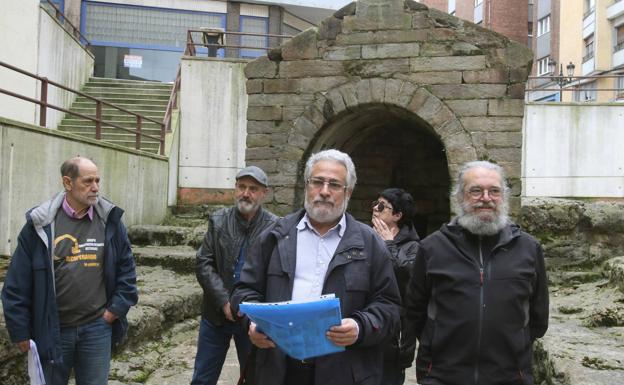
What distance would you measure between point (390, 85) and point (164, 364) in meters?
4.73

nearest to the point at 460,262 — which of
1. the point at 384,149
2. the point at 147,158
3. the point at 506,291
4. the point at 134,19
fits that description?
Result: the point at 506,291

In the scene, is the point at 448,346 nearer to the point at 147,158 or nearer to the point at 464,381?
the point at 464,381

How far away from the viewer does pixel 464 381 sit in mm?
2916

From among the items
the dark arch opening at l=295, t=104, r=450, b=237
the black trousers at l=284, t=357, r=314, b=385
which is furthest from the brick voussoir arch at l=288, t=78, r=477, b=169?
the black trousers at l=284, t=357, r=314, b=385

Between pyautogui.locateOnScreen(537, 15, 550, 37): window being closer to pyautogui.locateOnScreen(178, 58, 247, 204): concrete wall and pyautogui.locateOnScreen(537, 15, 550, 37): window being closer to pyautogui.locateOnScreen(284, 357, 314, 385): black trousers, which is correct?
pyautogui.locateOnScreen(178, 58, 247, 204): concrete wall

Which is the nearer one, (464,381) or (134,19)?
(464,381)

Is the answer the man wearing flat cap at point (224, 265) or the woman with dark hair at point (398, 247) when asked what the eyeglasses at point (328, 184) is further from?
the man wearing flat cap at point (224, 265)

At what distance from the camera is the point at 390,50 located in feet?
29.0

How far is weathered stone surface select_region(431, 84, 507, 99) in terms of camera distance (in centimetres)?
847

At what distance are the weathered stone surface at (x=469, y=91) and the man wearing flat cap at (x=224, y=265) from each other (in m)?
4.87

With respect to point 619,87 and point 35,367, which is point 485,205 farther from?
point 619,87

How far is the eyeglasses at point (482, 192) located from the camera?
10.2ft

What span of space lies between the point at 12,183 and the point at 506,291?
6942mm

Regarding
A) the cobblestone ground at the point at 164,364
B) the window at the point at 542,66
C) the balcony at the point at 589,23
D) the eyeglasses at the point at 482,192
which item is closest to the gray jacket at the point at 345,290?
the eyeglasses at the point at 482,192
